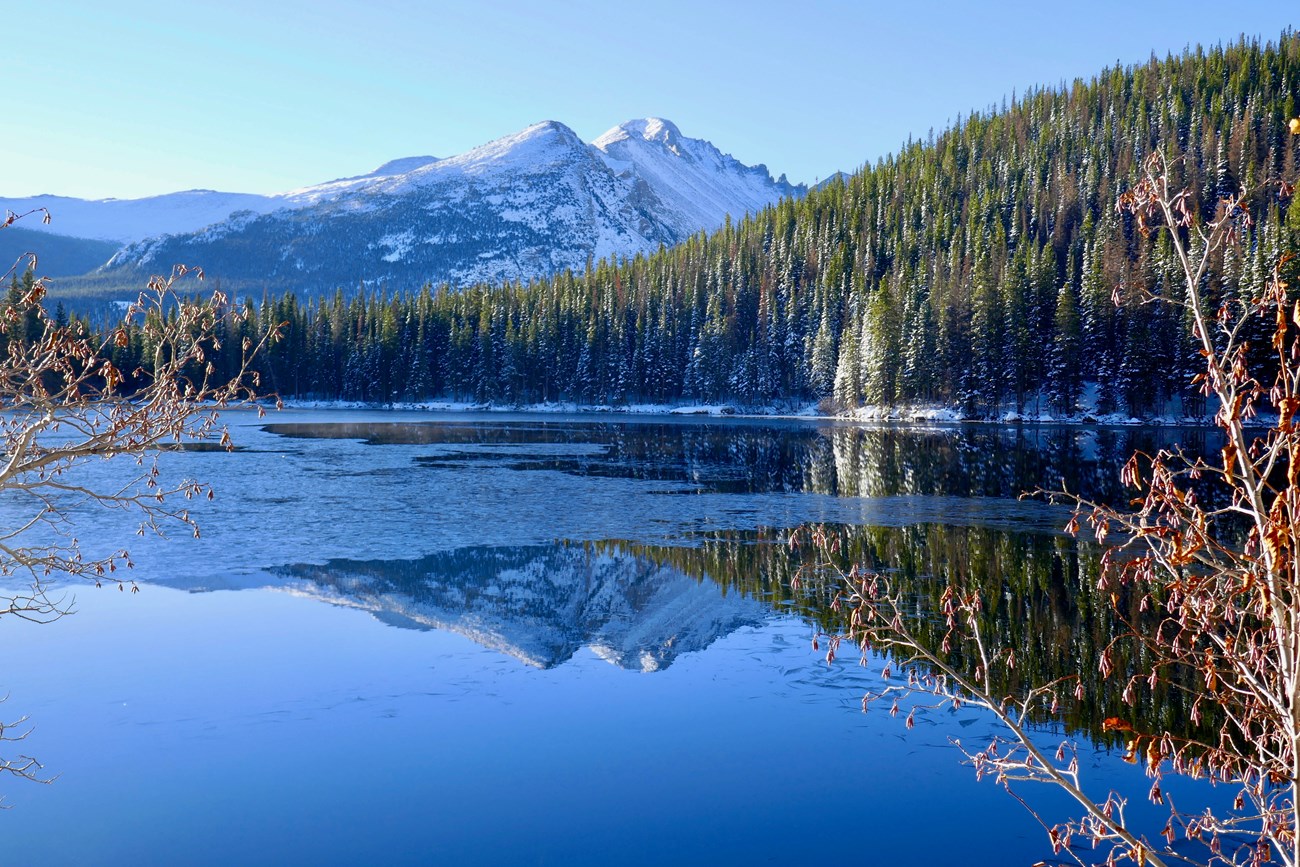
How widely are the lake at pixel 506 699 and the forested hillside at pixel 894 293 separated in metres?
69.2

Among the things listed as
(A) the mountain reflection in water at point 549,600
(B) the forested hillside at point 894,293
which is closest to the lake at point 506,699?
(A) the mountain reflection in water at point 549,600

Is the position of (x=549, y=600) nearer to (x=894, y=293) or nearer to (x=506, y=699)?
(x=506, y=699)

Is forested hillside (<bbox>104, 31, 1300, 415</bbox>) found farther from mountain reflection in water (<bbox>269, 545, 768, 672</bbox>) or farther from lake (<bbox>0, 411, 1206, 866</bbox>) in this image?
mountain reflection in water (<bbox>269, 545, 768, 672</bbox>)

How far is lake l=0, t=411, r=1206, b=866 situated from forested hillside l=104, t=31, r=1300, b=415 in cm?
6918

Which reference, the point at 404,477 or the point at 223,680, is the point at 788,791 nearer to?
the point at 223,680

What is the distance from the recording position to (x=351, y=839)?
27.1 ft

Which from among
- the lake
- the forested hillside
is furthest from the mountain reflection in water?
the forested hillside

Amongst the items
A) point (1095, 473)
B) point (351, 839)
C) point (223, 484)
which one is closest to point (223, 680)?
point (351, 839)

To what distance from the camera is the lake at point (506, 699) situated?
845cm

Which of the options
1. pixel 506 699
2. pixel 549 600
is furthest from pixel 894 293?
pixel 506 699

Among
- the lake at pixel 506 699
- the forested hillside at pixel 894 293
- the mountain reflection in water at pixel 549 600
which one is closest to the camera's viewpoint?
the lake at pixel 506 699

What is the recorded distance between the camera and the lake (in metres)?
8.45

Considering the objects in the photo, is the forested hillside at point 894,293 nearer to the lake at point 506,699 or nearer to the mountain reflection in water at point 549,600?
the lake at point 506,699

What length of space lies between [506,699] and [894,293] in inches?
3962
